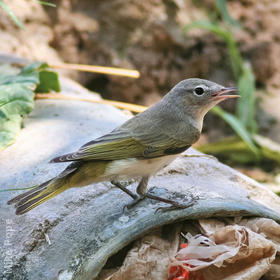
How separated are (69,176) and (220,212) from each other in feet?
3.03

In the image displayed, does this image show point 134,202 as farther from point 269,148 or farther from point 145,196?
point 269,148

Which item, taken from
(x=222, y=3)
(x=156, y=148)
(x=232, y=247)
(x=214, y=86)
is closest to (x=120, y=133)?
(x=156, y=148)

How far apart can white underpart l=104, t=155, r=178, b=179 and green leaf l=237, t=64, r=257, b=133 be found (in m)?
3.31

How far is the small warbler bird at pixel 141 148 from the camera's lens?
2816mm

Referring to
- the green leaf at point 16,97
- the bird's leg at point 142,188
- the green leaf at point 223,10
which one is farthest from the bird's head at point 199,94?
the green leaf at point 223,10

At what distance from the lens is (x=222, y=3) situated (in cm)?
677

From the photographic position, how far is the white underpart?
9.59ft

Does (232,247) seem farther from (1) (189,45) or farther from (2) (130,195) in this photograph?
(1) (189,45)

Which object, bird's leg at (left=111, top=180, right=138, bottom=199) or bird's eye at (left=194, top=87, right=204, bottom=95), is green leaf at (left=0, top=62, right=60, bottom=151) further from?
bird's eye at (left=194, top=87, right=204, bottom=95)

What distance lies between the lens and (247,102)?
20.6ft

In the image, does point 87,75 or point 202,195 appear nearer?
point 202,195

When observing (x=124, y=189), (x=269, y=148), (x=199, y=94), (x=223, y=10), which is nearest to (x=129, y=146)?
(x=124, y=189)

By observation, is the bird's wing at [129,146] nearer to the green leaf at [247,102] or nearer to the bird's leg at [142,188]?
the bird's leg at [142,188]

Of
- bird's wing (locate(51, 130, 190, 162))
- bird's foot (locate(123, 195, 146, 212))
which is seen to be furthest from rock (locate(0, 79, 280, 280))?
bird's wing (locate(51, 130, 190, 162))
